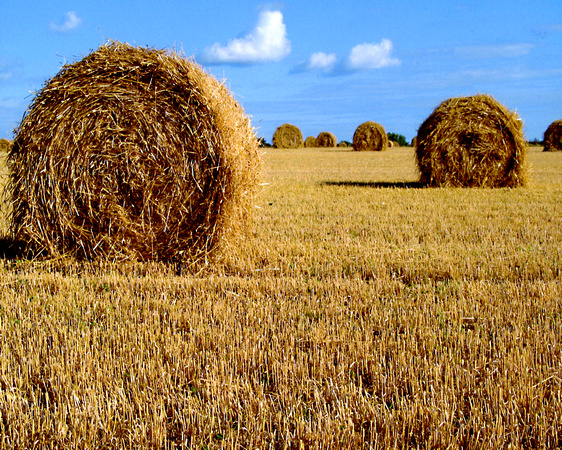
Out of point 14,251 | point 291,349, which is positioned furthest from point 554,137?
point 291,349

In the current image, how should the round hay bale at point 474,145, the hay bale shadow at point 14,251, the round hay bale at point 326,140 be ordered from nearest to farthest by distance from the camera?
1. the hay bale shadow at point 14,251
2. the round hay bale at point 474,145
3. the round hay bale at point 326,140

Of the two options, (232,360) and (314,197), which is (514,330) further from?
(314,197)

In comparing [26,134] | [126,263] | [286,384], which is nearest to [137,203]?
[126,263]

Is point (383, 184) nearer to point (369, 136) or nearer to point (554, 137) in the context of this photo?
point (369, 136)

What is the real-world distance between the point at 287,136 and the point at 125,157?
1304 inches

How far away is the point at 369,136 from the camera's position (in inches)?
1330

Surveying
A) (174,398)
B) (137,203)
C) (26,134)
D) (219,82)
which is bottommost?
(174,398)

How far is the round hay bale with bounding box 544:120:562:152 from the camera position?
32719 mm

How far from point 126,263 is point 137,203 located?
65 cm

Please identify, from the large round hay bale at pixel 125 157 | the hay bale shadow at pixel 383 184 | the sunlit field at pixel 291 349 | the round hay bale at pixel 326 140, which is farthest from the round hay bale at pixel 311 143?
the large round hay bale at pixel 125 157

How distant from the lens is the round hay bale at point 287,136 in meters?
38.2

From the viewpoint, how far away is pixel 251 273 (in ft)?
18.0

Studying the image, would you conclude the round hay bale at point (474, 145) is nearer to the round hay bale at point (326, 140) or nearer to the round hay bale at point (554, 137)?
the round hay bale at point (554, 137)

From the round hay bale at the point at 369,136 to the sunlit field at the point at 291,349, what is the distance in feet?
91.3
